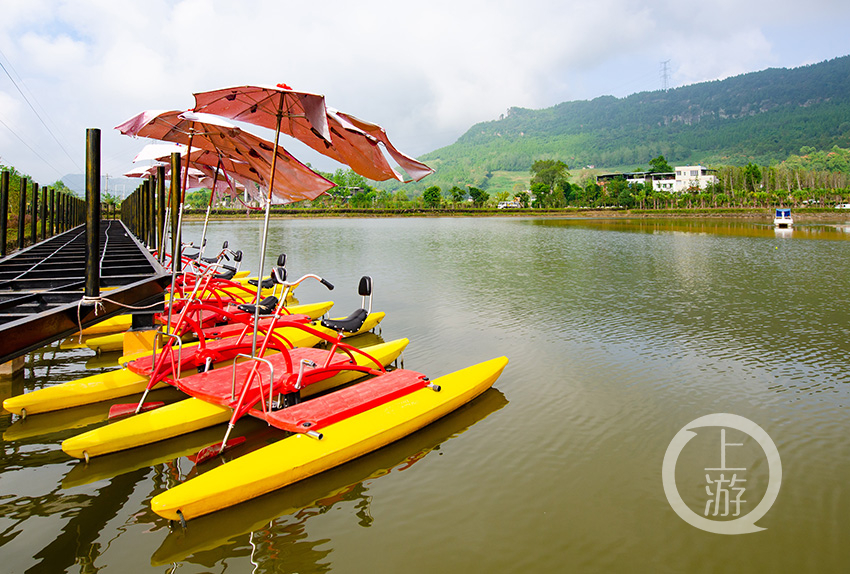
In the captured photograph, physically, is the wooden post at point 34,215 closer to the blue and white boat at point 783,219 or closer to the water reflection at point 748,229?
the water reflection at point 748,229

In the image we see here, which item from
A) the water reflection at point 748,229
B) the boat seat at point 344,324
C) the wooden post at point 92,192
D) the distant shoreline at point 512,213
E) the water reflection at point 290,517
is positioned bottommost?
the water reflection at point 290,517

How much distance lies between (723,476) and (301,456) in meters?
4.55

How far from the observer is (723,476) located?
568cm

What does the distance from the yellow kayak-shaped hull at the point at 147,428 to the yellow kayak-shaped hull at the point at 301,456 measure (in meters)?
1.46

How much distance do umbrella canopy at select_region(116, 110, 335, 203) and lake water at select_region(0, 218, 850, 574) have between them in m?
3.69

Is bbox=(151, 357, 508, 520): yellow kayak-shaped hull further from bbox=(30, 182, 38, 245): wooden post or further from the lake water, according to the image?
bbox=(30, 182, 38, 245): wooden post

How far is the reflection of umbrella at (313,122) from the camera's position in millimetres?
5516

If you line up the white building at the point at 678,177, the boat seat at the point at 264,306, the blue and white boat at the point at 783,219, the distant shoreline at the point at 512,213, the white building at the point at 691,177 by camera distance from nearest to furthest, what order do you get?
1. the boat seat at the point at 264,306
2. the blue and white boat at the point at 783,219
3. the distant shoreline at the point at 512,213
4. the white building at the point at 691,177
5. the white building at the point at 678,177

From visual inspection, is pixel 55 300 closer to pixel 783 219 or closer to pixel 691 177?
pixel 783 219

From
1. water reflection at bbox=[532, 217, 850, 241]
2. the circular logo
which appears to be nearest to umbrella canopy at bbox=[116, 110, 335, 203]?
the circular logo

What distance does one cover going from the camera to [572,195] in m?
126

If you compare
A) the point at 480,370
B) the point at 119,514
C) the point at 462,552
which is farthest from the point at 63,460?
the point at 480,370

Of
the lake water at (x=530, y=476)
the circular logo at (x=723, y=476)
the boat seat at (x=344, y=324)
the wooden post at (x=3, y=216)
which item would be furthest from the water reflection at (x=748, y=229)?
the wooden post at (x=3, y=216)

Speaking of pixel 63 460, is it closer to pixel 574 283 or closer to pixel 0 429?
pixel 0 429
